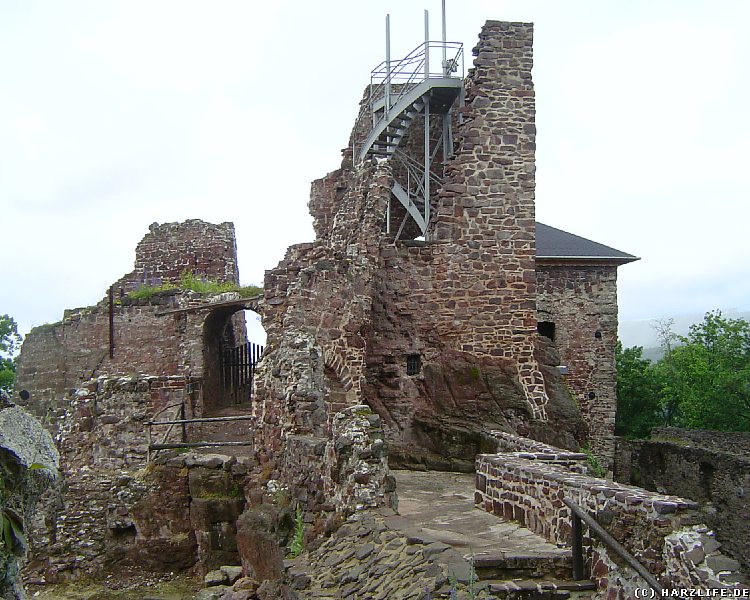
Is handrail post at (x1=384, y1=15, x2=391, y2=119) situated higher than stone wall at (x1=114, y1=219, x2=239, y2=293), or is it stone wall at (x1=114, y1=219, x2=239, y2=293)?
handrail post at (x1=384, y1=15, x2=391, y2=119)

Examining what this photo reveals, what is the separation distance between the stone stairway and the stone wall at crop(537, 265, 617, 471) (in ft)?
43.4

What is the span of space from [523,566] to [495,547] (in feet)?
2.18

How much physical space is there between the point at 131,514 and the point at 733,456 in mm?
17141

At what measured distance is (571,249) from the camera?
85.8ft

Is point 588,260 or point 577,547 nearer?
point 577,547

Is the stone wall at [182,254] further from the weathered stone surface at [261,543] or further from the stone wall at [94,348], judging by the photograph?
the weathered stone surface at [261,543]

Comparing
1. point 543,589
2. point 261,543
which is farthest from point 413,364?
point 543,589

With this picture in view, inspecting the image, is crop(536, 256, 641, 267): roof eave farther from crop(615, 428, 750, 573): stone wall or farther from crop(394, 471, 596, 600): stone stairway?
crop(394, 471, 596, 600): stone stairway

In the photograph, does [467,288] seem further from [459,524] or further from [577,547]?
[577,547]

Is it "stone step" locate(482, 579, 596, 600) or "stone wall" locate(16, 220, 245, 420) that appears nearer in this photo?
"stone step" locate(482, 579, 596, 600)

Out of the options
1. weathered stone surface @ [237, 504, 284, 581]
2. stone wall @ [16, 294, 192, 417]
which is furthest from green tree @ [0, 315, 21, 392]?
weathered stone surface @ [237, 504, 284, 581]

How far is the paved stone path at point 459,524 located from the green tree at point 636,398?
81.8 ft

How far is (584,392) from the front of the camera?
82.4 feet

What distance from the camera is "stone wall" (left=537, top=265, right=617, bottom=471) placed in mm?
25109
